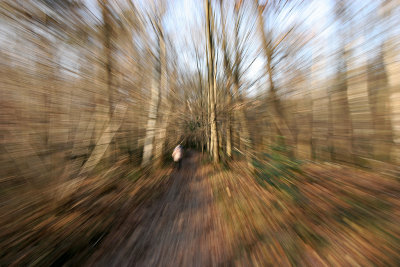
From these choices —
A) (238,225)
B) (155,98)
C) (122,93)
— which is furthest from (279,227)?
(155,98)

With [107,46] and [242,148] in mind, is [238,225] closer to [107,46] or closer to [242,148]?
[242,148]

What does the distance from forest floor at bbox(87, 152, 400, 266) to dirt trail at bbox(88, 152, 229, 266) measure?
10 mm

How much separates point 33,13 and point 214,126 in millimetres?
3579

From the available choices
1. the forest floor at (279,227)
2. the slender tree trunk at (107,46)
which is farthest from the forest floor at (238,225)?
the slender tree trunk at (107,46)

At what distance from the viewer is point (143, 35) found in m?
2.51

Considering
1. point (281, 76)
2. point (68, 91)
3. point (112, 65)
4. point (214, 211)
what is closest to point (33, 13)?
point (68, 91)

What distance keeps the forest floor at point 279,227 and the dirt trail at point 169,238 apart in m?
0.01

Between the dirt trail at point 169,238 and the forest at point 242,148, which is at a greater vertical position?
the forest at point 242,148

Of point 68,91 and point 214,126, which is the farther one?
point 214,126

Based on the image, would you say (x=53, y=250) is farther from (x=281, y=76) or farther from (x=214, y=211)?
(x=281, y=76)

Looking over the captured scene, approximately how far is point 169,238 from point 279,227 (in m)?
1.35

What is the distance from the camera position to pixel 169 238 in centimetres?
178

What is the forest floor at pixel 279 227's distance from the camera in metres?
1.04

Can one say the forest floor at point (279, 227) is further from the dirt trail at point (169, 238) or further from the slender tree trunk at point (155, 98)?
the slender tree trunk at point (155, 98)
